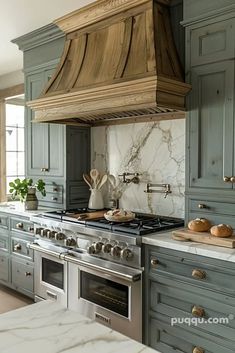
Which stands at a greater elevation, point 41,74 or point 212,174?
point 41,74

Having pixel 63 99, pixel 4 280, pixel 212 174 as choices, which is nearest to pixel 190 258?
pixel 212 174

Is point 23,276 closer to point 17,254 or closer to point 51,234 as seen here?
point 17,254

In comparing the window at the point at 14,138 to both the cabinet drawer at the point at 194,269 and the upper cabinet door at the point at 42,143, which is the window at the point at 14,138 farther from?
the cabinet drawer at the point at 194,269

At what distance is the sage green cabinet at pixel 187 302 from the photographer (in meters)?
1.99

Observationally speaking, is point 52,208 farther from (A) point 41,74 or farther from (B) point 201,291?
(B) point 201,291

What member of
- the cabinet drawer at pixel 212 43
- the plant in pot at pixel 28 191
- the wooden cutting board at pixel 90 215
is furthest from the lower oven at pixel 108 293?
the cabinet drawer at pixel 212 43

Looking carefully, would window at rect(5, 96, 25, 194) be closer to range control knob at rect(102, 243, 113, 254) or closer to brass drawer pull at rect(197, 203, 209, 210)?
range control knob at rect(102, 243, 113, 254)

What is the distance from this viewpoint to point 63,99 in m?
2.93

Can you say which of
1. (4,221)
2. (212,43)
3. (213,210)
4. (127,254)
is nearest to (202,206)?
(213,210)

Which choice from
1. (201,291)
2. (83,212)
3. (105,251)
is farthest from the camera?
(83,212)

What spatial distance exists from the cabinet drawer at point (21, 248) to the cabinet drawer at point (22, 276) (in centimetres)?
9

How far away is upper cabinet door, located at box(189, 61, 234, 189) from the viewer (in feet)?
7.49

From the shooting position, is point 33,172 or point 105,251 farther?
point 33,172

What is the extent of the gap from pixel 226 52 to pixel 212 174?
31.2 inches
